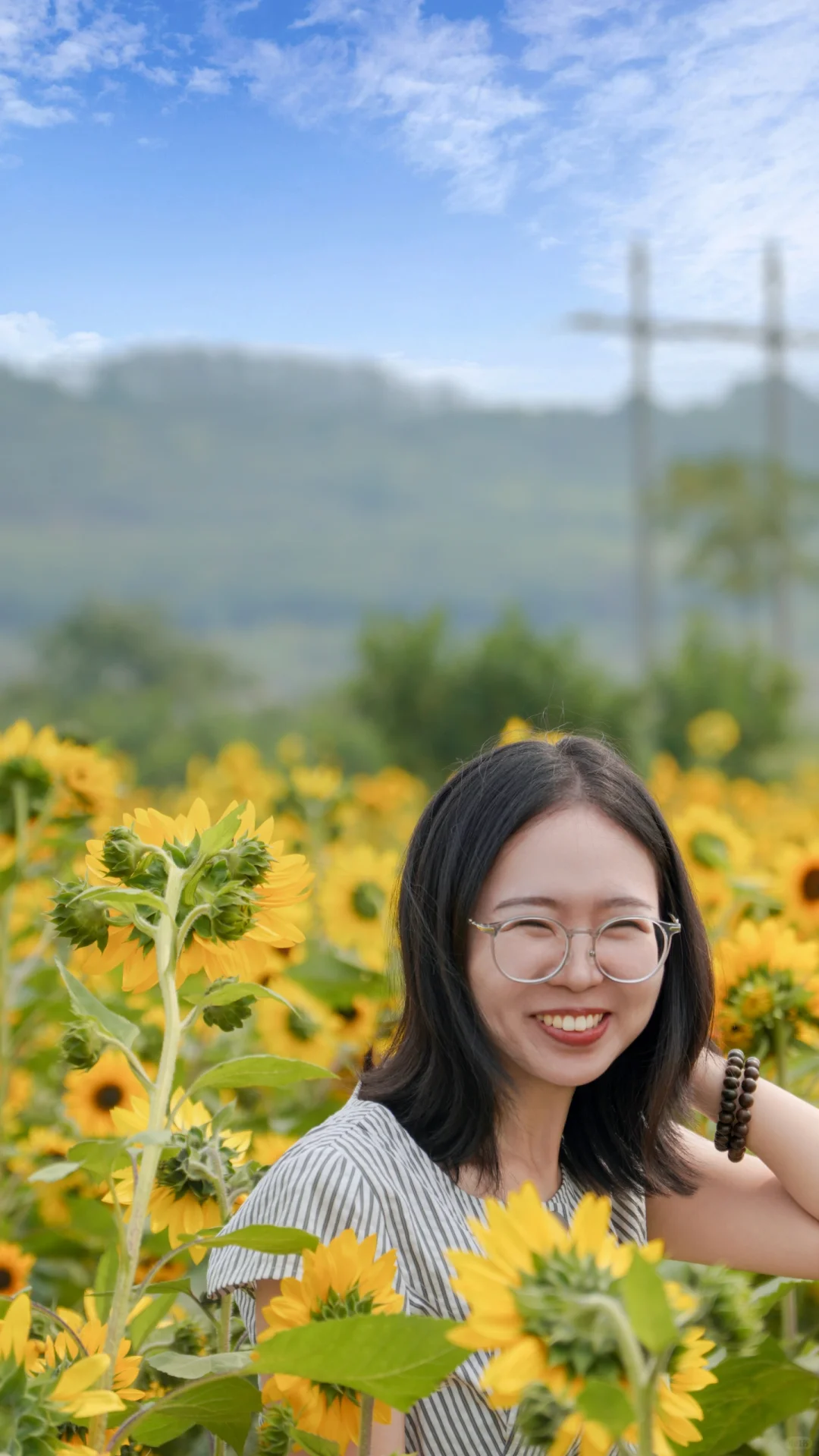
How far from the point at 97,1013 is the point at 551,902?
0.82 feet

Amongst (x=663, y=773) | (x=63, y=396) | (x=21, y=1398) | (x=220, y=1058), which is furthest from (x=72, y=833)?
(x=63, y=396)

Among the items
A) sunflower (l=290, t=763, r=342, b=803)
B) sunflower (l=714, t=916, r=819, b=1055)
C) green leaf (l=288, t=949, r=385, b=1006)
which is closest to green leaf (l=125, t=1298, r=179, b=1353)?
sunflower (l=714, t=916, r=819, b=1055)

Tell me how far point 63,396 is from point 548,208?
1161 inches

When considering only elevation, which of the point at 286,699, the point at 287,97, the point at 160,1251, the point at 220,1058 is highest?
the point at 286,699

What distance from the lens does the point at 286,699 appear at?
16719 mm

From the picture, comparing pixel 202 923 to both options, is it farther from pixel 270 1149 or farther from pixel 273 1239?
pixel 270 1149

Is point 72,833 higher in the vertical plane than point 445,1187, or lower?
higher

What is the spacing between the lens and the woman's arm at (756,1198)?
950 mm

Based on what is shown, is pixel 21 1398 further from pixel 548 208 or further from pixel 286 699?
pixel 286 699

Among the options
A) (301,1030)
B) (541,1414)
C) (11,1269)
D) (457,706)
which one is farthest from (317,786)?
(457,706)

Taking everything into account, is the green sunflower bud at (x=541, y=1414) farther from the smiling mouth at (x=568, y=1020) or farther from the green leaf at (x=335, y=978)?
the green leaf at (x=335, y=978)

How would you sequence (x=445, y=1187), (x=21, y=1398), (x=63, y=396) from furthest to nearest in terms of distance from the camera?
(x=63, y=396), (x=445, y=1187), (x=21, y=1398)

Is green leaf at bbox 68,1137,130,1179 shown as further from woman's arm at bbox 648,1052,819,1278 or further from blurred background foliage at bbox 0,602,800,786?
blurred background foliage at bbox 0,602,800,786

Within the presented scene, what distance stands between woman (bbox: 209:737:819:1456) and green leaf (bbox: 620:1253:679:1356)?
1.16 feet
